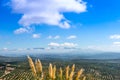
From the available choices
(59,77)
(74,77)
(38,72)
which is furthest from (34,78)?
(74,77)

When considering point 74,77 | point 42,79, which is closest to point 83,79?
point 74,77

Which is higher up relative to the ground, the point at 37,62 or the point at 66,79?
the point at 37,62

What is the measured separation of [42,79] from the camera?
7.72 metres

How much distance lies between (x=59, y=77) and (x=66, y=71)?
358 mm

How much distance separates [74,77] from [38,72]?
120 centimetres

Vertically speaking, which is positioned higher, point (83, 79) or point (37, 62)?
point (37, 62)

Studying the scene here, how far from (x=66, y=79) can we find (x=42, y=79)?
0.82m

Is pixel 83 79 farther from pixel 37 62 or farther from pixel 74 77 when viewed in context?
pixel 37 62

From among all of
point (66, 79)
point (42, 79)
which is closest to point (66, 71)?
point (66, 79)

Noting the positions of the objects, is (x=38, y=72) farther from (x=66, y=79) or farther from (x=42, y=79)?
→ (x=66, y=79)

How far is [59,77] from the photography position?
302 inches

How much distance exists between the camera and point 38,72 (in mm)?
7707

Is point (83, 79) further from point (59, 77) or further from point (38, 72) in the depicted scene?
point (38, 72)

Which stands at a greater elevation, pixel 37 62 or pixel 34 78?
pixel 37 62
